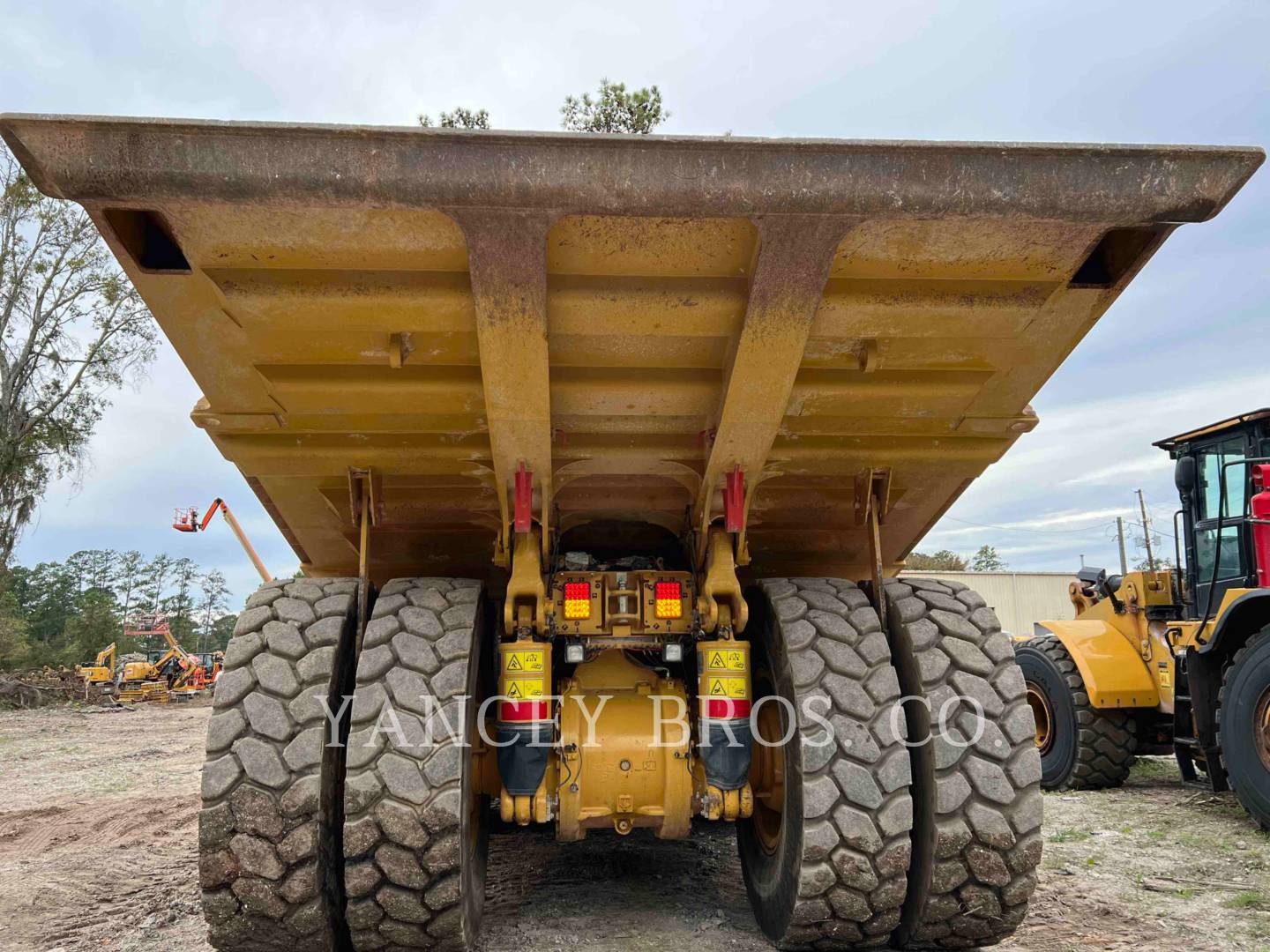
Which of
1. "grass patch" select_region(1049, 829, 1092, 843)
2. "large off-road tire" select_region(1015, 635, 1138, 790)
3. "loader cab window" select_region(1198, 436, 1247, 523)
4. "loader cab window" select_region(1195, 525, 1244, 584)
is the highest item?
"loader cab window" select_region(1198, 436, 1247, 523)

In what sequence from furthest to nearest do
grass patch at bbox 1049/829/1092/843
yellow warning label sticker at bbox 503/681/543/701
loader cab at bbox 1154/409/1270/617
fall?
loader cab at bbox 1154/409/1270/617 < grass patch at bbox 1049/829/1092/843 < yellow warning label sticker at bbox 503/681/543/701

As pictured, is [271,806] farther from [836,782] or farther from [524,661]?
[836,782]

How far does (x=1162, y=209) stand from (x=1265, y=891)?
382 centimetres

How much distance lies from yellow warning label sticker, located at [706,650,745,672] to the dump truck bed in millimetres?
544

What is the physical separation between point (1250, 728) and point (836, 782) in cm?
404

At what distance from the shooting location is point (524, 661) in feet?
11.3

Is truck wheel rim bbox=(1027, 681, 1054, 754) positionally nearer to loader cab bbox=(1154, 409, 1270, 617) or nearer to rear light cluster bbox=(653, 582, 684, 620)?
loader cab bbox=(1154, 409, 1270, 617)

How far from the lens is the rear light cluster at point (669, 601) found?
11.8 ft

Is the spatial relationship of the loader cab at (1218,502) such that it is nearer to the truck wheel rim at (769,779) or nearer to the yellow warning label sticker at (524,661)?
the truck wheel rim at (769,779)

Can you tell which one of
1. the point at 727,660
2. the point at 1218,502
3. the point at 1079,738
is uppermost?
the point at 1218,502

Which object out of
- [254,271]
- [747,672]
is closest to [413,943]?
[747,672]

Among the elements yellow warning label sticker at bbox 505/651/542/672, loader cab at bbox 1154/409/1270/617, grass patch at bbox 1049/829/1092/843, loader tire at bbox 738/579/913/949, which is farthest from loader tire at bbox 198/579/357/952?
loader cab at bbox 1154/409/1270/617

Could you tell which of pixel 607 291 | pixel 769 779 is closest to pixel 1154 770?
pixel 769 779

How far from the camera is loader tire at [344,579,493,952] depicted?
2898 mm
